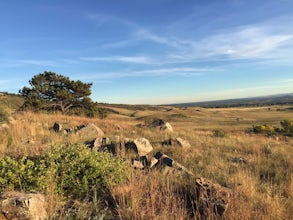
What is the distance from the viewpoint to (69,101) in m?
32.7

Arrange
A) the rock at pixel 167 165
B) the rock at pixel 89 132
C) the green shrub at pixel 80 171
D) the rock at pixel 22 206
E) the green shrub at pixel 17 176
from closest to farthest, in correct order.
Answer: the rock at pixel 22 206, the green shrub at pixel 17 176, the green shrub at pixel 80 171, the rock at pixel 167 165, the rock at pixel 89 132

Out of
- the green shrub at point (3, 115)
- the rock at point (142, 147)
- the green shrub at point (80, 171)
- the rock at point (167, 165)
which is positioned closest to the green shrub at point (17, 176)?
the green shrub at point (80, 171)

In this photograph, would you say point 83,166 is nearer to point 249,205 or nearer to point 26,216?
point 26,216

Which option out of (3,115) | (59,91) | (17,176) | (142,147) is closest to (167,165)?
(142,147)

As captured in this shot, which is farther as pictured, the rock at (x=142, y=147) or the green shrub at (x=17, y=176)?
the rock at (x=142, y=147)

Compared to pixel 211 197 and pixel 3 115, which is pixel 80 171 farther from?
pixel 3 115

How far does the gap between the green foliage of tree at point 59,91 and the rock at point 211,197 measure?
29.0 meters

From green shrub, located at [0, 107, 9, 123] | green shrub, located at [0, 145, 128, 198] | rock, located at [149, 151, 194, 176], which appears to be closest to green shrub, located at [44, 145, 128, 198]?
green shrub, located at [0, 145, 128, 198]

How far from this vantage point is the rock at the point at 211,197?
11.2 ft

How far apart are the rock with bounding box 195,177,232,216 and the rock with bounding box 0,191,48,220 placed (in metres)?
1.93

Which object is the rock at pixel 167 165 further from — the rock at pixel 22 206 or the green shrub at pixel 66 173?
the rock at pixel 22 206

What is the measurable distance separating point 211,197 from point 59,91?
99.1 ft

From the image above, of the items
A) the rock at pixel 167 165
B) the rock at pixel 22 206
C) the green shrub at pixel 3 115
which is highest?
the green shrub at pixel 3 115

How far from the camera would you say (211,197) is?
142 inches
